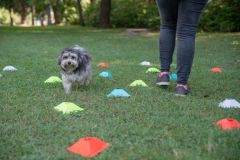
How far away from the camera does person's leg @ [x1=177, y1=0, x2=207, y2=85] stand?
219 inches

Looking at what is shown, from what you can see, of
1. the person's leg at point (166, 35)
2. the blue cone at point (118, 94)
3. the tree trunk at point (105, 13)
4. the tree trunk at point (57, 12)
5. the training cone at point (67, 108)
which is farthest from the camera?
the tree trunk at point (57, 12)

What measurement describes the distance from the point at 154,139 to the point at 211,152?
0.55 meters

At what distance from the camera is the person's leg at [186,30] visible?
5566 mm

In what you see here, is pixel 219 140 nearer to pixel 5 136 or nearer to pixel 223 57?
pixel 5 136

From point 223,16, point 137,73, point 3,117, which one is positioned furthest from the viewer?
point 223,16

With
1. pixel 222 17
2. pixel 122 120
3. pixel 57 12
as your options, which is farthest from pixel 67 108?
pixel 57 12

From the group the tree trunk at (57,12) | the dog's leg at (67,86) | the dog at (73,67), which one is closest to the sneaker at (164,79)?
the dog at (73,67)

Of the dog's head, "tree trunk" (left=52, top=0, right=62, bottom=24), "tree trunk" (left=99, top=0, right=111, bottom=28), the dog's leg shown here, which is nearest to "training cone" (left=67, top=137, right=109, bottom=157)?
the dog's leg

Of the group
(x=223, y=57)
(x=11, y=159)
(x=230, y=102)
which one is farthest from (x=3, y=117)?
(x=223, y=57)

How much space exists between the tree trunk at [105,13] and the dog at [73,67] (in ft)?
68.4

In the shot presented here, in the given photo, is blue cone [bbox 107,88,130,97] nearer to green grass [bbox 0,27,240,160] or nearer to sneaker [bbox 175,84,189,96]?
green grass [bbox 0,27,240,160]

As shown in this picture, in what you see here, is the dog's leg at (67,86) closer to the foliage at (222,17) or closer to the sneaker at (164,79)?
the sneaker at (164,79)

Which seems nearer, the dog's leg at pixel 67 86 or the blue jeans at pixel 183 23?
the blue jeans at pixel 183 23

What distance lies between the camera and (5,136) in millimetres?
3746
